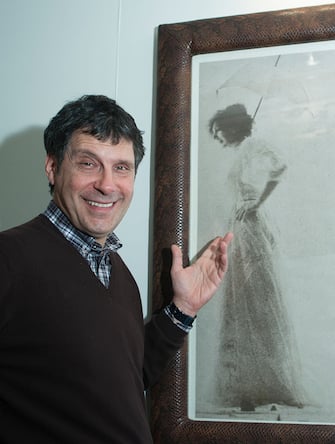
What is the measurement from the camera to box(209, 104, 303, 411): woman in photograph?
3.19ft

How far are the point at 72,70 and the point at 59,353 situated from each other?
791mm

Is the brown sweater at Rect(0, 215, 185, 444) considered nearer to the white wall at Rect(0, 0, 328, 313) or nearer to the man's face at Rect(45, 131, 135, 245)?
the man's face at Rect(45, 131, 135, 245)

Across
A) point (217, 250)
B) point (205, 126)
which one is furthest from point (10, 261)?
point (205, 126)

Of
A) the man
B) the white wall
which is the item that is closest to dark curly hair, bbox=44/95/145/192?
the man

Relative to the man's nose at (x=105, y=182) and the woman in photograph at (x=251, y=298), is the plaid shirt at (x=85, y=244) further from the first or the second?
the woman in photograph at (x=251, y=298)

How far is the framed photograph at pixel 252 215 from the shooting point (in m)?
0.97

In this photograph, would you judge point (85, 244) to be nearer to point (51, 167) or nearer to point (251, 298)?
point (51, 167)

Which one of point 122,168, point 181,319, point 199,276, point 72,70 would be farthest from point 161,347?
point 72,70

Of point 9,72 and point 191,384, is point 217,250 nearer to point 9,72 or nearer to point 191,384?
point 191,384

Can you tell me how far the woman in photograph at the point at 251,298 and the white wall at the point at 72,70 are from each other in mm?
226

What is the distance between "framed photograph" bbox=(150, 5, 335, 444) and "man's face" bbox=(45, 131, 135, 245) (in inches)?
7.5

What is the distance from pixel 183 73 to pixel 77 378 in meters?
0.74

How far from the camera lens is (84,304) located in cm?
81

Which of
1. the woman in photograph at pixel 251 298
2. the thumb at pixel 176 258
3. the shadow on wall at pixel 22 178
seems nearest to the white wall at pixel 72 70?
the shadow on wall at pixel 22 178
